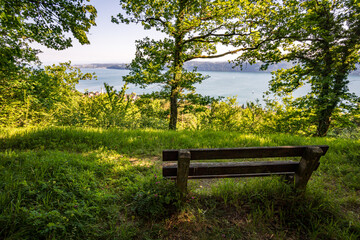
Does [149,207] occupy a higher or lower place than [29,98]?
lower

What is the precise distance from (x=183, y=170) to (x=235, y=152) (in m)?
0.88

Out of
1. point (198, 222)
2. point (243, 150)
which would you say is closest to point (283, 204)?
point (243, 150)

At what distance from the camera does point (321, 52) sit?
1012 cm

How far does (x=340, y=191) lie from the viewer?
352 centimetres

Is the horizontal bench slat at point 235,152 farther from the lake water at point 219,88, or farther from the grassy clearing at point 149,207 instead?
the lake water at point 219,88

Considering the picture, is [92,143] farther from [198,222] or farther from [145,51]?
[145,51]

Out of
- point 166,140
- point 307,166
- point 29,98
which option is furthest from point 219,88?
point 307,166

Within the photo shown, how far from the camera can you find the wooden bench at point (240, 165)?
2.54 m

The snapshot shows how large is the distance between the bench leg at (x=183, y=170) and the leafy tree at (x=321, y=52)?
9.07 m

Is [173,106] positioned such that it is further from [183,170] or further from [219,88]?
[219,88]

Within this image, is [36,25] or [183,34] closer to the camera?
[36,25]

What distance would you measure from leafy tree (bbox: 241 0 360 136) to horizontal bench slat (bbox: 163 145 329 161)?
801cm

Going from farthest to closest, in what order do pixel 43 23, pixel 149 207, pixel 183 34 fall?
1. pixel 183 34
2. pixel 43 23
3. pixel 149 207

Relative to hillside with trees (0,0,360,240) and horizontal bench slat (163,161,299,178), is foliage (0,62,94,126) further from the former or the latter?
horizontal bench slat (163,161,299,178)
